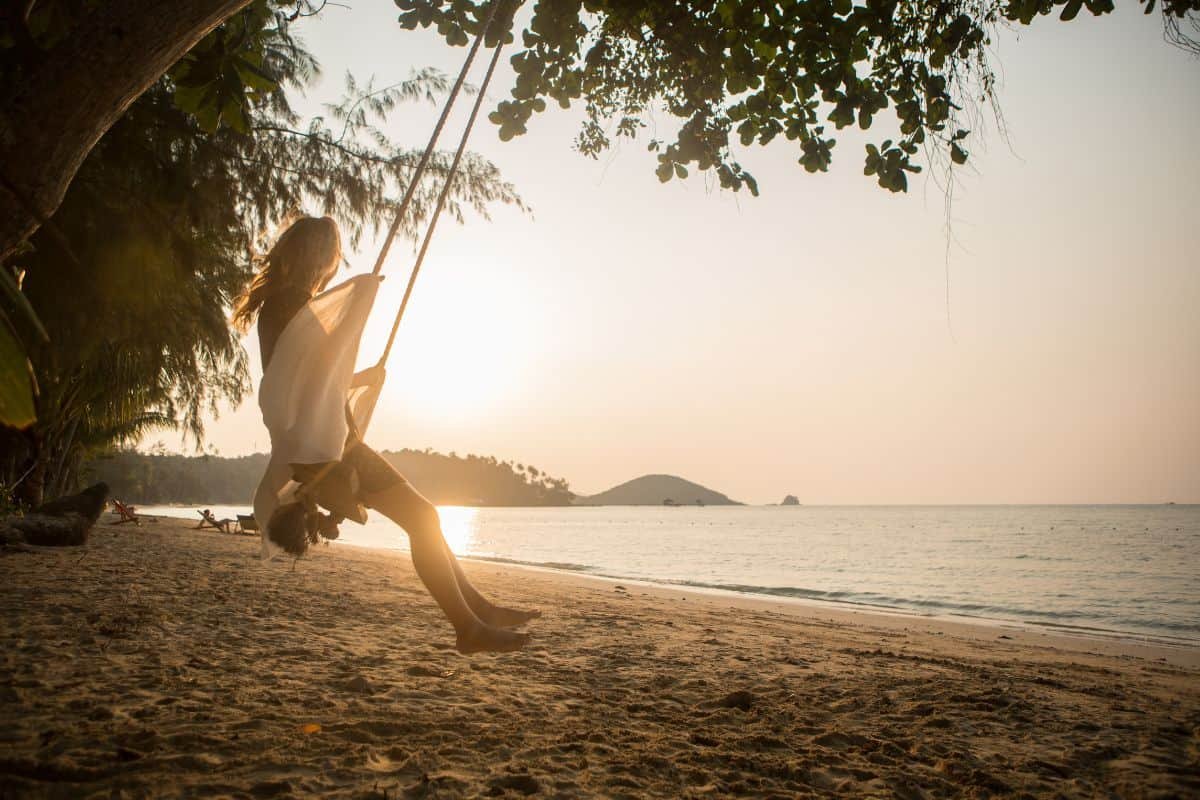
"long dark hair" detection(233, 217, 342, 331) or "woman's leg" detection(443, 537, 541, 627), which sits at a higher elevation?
"long dark hair" detection(233, 217, 342, 331)

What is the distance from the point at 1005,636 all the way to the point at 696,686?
303 inches

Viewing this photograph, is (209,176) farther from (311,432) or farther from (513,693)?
(513,693)

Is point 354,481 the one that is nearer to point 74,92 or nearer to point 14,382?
point 74,92

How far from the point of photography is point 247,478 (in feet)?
299

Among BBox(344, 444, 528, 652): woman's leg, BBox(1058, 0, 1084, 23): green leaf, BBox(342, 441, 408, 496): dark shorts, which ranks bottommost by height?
BBox(344, 444, 528, 652): woman's leg

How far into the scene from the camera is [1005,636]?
30.5ft

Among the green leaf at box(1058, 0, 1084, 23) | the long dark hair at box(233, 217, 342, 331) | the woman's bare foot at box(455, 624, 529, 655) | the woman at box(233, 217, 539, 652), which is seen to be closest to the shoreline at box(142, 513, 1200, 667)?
the green leaf at box(1058, 0, 1084, 23)

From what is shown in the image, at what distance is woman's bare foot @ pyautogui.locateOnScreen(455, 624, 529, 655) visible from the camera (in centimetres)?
286

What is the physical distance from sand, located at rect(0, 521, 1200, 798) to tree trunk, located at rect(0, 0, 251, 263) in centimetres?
149

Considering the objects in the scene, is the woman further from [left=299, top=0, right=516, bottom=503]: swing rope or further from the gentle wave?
the gentle wave

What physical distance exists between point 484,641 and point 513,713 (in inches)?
12.2

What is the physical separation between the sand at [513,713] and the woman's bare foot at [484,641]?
0.25 meters

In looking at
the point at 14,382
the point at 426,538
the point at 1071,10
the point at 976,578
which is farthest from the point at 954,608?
the point at 14,382

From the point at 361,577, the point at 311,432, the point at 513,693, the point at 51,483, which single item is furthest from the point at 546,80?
the point at 51,483
